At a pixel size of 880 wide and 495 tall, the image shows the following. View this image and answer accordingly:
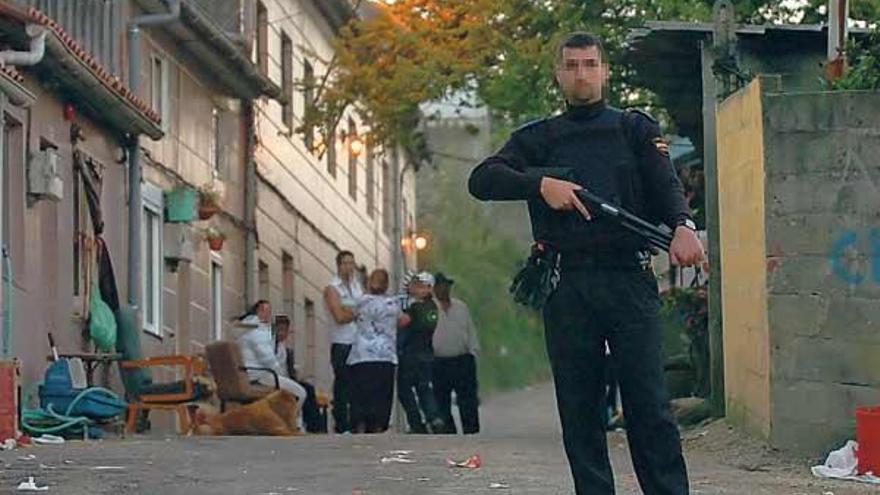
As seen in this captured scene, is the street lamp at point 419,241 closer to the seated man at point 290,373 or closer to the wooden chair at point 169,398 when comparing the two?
the seated man at point 290,373

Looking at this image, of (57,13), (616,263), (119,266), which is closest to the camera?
(616,263)

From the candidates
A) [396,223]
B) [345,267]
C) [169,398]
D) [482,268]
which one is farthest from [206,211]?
[482,268]

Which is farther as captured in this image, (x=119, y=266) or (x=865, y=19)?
(x=119, y=266)

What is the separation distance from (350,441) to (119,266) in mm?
5856

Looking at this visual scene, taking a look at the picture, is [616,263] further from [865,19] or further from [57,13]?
[57,13]

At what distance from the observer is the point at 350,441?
1430 cm

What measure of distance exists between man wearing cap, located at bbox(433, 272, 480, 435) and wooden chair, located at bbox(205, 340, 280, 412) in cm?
175

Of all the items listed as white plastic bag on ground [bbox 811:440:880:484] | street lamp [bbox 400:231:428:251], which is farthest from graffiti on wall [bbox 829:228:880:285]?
street lamp [bbox 400:231:428:251]

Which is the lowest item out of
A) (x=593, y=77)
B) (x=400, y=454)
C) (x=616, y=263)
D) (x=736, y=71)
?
(x=400, y=454)

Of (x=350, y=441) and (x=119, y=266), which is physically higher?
(x=119, y=266)

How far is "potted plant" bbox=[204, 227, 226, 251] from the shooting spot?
23266 millimetres

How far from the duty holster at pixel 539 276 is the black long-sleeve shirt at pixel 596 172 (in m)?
0.05

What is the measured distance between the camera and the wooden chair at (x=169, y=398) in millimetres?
17172

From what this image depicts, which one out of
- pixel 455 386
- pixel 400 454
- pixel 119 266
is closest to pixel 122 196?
pixel 119 266
